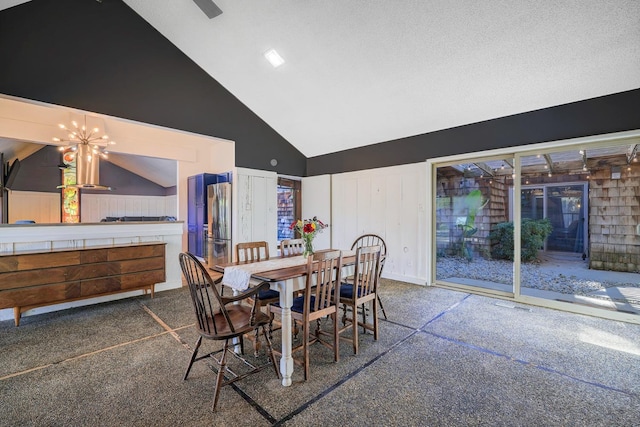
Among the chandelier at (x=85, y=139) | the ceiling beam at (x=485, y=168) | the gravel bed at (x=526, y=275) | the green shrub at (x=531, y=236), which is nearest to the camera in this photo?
the gravel bed at (x=526, y=275)

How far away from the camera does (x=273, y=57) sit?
3994mm

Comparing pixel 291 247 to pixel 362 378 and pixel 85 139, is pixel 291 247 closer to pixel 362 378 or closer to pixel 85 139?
pixel 362 378

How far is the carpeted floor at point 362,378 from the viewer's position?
1.70 metres

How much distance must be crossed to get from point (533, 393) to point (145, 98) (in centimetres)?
548

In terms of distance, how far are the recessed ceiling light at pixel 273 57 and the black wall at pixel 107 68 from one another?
139 cm

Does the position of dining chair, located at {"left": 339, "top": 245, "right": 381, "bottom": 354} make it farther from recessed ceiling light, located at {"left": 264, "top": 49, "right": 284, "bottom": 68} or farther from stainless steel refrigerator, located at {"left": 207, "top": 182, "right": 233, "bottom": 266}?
stainless steel refrigerator, located at {"left": 207, "top": 182, "right": 233, "bottom": 266}

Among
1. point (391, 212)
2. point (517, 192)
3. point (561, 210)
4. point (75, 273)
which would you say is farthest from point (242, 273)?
point (561, 210)

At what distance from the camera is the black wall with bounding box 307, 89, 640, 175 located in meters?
3.16

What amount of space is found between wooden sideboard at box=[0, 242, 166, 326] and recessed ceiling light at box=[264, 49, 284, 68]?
125 inches

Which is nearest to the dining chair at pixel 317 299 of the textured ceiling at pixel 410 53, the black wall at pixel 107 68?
the textured ceiling at pixel 410 53

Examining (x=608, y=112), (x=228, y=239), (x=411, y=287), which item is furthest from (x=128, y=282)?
(x=608, y=112)

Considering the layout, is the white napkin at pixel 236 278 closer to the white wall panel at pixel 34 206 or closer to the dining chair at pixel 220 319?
the dining chair at pixel 220 319

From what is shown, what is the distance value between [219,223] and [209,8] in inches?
142

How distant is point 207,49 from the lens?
425cm
